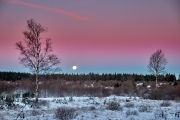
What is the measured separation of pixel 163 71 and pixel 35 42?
1014 inches

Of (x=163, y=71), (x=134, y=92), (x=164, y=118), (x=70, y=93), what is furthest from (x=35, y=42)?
(x=163, y=71)

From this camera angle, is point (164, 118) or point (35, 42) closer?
point (164, 118)

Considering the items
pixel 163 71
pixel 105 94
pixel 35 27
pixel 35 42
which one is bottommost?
pixel 105 94

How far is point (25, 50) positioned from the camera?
23516mm

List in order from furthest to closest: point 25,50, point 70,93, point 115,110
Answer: point 70,93, point 25,50, point 115,110

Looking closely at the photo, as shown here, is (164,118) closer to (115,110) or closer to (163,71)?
(115,110)

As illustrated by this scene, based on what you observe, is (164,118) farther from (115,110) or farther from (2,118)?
(2,118)

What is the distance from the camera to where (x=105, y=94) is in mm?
32594

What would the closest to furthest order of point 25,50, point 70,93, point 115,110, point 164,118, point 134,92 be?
1. point 164,118
2. point 115,110
3. point 25,50
4. point 70,93
5. point 134,92

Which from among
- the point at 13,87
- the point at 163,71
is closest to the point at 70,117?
the point at 13,87

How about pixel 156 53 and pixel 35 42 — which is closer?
pixel 35 42

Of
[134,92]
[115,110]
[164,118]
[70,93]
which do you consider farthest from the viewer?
[134,92]

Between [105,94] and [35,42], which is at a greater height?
[35,42]

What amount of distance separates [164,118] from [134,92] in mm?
23184
